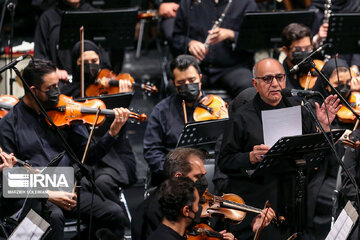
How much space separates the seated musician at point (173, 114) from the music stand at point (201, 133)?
0.33m

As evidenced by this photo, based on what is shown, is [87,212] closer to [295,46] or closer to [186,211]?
[186,211]

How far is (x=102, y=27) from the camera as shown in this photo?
20.8 feet

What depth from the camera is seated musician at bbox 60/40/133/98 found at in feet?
19.7

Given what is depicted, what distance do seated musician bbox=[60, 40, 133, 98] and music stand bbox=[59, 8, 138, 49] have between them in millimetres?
152

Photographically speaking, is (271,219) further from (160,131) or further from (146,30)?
(146,30)

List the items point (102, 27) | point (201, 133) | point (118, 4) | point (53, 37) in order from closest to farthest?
point (201, 133)
point (102, 27)
point (53, 37)
point (118, 4)

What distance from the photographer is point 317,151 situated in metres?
4.36

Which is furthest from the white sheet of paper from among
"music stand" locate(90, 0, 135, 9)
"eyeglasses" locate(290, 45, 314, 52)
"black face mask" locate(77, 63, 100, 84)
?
"music stand" locate(90, 0, 135, 9)

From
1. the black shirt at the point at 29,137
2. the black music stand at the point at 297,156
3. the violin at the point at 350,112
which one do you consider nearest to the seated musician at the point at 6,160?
the black shirt at the point at 29,137

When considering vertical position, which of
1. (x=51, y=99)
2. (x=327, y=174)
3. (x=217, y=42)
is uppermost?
(x=217, y=42)

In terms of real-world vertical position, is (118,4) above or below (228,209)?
above

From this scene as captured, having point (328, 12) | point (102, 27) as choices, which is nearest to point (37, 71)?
→ point (102, 27)

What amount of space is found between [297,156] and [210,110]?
4.53 ft

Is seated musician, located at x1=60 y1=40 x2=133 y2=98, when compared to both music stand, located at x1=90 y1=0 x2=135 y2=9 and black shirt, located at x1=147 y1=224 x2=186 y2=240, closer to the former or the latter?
music stand, located at x1=90 y1=0 x2=135 y2=9
